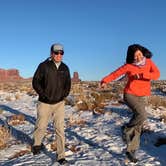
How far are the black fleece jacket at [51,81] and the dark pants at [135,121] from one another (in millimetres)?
1297

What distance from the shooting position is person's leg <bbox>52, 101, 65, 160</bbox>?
7488mm

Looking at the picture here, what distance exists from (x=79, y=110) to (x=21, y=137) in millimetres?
5028

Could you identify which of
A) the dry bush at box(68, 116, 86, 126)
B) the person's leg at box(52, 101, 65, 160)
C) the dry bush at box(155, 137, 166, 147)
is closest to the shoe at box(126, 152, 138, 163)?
the person's leg at box(52, 101, 65, 160)

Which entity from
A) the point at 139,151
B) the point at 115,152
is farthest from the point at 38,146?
the point at 139,151

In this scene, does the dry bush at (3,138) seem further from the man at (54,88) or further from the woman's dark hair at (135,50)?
the woman's dark hair at (135,50)

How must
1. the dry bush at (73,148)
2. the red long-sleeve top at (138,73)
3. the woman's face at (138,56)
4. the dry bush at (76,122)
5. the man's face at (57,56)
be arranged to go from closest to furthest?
the red long-sleeve top at (138,73)
the woman's face at (138,56)
the man's face at (57,56)
the dry bush at (73,148)
the dry bush at (76,122)

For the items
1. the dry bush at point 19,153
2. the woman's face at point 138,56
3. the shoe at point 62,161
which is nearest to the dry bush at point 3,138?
the dry bush at point 19,153

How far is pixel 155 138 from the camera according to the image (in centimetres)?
962

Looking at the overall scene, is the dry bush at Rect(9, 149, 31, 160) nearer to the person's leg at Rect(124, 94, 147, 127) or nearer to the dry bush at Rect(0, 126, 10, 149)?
the dry bush at Rect(0, 126, 10, 149)

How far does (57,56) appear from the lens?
7.48 metres

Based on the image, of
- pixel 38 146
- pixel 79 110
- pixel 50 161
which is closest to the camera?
pixel 50 161

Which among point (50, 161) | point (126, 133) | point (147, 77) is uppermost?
point (147, 77)

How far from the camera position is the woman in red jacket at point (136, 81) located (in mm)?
7148

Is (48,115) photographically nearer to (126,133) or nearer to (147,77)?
(126,133)
